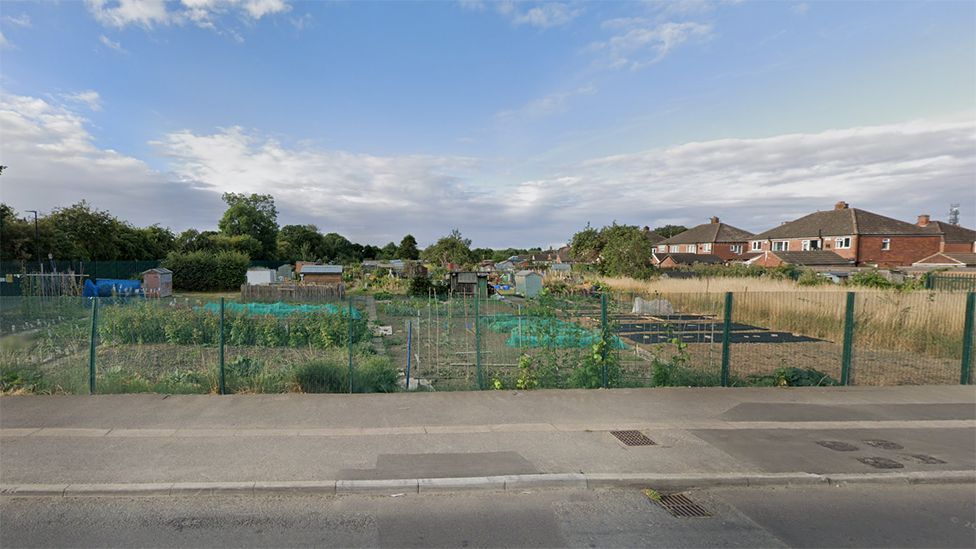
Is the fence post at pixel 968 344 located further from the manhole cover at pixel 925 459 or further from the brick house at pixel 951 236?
the brick house at pixel 951 236

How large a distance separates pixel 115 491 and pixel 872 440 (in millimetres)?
8763

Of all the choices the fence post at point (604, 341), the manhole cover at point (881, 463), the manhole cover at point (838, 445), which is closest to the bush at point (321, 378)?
the fence post at point (604, 341)

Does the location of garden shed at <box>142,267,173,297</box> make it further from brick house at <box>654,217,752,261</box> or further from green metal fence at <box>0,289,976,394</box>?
brick house at <box>654,217,752,261</box>

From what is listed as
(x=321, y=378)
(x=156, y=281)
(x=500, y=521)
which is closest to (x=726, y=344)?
(x=500, y=521)

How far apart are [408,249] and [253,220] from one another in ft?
89.0

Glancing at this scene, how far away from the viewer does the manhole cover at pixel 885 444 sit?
18.9 ft

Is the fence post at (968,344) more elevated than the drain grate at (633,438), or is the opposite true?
the fence post at (968,344)

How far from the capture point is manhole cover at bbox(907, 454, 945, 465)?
533cm

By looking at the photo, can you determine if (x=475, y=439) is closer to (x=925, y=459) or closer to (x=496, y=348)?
(x=925, y=459)

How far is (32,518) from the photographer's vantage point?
13.2 ft

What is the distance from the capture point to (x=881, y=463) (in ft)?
17.3

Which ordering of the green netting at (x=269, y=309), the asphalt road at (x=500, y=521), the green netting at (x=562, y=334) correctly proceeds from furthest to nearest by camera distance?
the green netting at (x=269, y=309)
the green netting at (x=562, y=334)
the asphalt road at (x=500, y=521)

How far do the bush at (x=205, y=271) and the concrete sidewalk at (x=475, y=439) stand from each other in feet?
130

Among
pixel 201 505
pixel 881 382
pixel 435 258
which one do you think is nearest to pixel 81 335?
pixel 201 505
